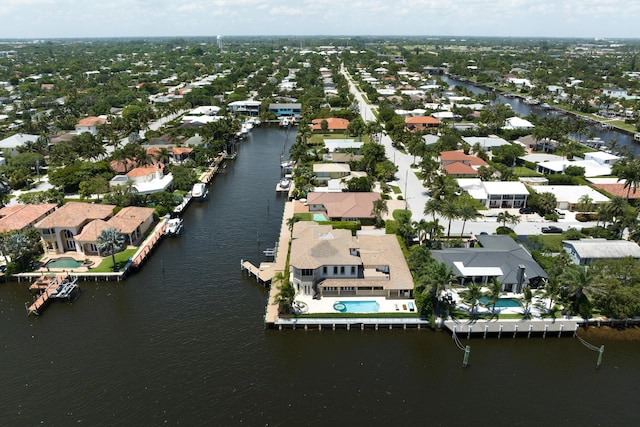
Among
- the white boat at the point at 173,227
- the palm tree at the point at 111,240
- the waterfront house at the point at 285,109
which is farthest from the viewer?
the waterfront house at the point at 285,109

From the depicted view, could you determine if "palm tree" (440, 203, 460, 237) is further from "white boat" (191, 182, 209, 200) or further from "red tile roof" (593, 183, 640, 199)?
"white boat" (191, 182, 209, 200)

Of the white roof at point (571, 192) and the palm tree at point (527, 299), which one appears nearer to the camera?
the palm tree at point (527, 299)

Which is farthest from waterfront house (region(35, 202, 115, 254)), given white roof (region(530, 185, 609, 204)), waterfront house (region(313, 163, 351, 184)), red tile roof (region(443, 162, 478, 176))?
white roof (region(530, 185, 609, 204))

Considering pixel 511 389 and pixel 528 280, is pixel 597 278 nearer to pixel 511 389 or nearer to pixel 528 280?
pixel 528 280

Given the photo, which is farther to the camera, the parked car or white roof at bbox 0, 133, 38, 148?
white roof at bbox 0, 133, 38, 148

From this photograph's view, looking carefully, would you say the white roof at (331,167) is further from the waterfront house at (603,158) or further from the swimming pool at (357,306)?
the waterfront house at (603,158)

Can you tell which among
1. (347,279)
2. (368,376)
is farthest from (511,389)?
(347,279)

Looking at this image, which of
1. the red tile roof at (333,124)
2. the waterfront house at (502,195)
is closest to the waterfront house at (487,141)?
the waterfront house at (502,195)

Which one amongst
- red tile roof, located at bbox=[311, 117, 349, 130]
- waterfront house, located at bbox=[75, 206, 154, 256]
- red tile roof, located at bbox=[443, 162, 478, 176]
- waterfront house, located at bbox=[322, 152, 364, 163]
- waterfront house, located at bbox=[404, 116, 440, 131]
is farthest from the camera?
waterfront house, located at bbox=[404, 116, 440, 131]
